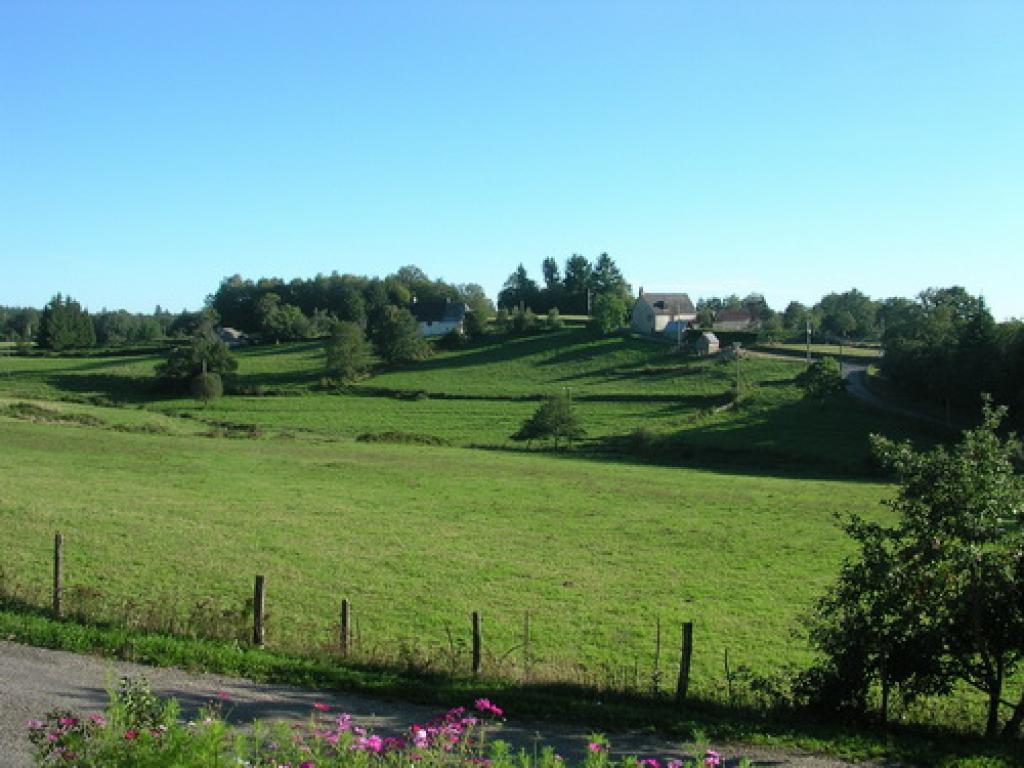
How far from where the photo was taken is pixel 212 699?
11305 millimetres

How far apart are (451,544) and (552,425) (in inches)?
1414

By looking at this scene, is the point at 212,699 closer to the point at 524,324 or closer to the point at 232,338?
the point at 524,324

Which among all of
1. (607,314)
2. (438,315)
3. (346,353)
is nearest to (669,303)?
(607,314)

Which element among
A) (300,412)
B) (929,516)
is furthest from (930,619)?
(300,412)

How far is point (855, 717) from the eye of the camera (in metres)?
11.7

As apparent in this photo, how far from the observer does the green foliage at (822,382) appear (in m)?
74.2

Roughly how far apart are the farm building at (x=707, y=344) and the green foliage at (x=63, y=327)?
9868 cm

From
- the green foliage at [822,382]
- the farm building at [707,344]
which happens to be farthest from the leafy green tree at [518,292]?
the green foliage at [822,382]

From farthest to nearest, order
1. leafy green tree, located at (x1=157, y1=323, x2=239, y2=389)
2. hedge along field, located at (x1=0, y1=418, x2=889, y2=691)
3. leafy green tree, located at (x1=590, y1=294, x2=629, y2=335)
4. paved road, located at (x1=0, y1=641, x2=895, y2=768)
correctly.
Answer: leafy green tree, located at (x1=590, y1=294, x2=629, y2=335), leafy green tree, located at (x1=157, y1=323, x2=239, y2=389), hedge along field, located at (x1=0, y1=418, x2=889, y2=691), paved road, located at (x1=0, y1=641, x2=895, y2=768)

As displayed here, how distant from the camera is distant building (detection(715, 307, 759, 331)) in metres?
136

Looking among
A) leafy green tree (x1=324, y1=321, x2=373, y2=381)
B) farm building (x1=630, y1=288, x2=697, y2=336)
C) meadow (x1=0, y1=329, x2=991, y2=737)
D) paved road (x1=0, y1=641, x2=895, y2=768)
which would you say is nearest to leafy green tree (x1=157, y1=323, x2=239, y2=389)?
meadow (x1=0, y1=329, x2=991, y2=737)

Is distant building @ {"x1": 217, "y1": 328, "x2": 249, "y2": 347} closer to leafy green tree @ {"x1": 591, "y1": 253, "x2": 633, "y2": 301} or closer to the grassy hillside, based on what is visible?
the grassy hillside

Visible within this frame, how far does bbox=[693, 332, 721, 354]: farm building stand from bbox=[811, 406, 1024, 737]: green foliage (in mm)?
93563

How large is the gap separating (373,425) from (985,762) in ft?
218
